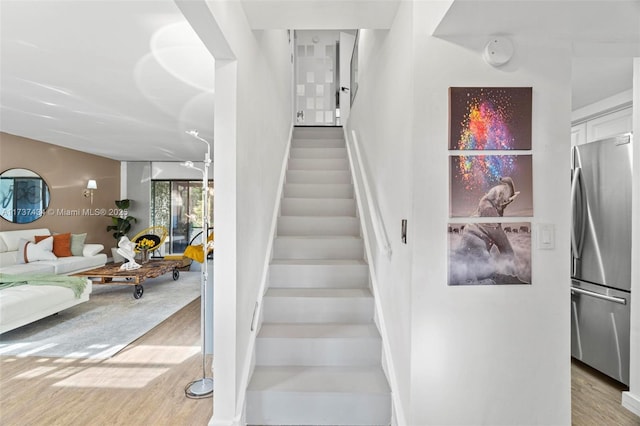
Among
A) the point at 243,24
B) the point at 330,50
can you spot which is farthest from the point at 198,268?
the point at 243,24

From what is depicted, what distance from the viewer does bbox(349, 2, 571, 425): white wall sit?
164 cm

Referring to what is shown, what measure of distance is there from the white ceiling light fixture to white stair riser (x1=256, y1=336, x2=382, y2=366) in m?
1.78

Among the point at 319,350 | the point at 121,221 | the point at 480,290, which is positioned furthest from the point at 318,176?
the point at 121,221

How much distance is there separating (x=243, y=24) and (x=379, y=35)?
46.8 inches

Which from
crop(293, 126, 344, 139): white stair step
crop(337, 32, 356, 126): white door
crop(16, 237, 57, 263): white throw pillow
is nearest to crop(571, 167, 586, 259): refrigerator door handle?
crop(293, 126, 344, 139): white stair step

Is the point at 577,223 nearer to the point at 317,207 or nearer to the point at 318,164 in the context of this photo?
the point at 317,207

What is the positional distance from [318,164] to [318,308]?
219 centimetres

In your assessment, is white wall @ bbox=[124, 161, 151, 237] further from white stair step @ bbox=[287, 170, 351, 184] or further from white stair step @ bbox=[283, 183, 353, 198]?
white stair step @ bbox=[283, 183, 353, 198]

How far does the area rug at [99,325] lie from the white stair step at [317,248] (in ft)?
6.03

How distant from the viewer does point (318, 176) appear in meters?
4.01

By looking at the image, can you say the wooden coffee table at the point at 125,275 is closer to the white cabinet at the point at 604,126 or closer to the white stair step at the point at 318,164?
the white stair step at the point at 318,164

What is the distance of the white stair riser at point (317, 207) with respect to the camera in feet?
11.8

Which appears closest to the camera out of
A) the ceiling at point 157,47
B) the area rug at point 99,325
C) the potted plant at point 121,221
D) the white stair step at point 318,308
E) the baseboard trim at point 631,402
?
the ceiling at point 157,47

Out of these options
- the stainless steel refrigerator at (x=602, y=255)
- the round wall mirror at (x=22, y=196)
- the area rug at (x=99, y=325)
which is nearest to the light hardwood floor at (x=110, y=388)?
the area rug at (x=99, y=325)
